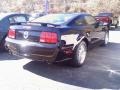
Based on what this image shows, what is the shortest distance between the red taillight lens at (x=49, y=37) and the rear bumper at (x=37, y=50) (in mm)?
100

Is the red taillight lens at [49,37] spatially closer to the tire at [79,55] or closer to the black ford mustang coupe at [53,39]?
the black ford mustang coupe at [53,39]

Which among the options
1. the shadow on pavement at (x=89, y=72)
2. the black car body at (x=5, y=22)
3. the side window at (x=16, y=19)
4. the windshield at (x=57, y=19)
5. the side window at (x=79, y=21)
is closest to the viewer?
the shadow on pavement at (x=89, y=72)

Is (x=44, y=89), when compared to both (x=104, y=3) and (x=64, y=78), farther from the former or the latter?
(x=104, y=3)

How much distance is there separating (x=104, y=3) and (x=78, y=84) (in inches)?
1166

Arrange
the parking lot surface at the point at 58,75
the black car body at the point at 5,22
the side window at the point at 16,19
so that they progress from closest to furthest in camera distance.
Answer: the parking lot surface at the point at 58,75 → the black car body at the point at 5,22 → the side window at the point at 16,19

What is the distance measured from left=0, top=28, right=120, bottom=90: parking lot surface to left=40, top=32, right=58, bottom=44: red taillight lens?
2.64ft

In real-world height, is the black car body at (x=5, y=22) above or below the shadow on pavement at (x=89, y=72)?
above

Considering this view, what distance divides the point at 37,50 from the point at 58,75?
2.51 ft

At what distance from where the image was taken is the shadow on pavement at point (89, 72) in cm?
535

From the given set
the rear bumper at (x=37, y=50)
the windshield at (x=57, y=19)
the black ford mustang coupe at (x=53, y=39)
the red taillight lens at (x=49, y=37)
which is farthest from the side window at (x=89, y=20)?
the rear bumper at (x=37, y=50)

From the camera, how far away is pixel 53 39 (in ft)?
18.6

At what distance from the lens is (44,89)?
16.3 ft

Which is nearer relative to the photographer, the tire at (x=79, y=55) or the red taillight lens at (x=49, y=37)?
the red taillight lens at (x=49, y=37)

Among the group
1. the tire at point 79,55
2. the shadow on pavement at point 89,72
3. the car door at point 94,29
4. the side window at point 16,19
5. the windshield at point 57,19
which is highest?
the windshield at point 57,19
